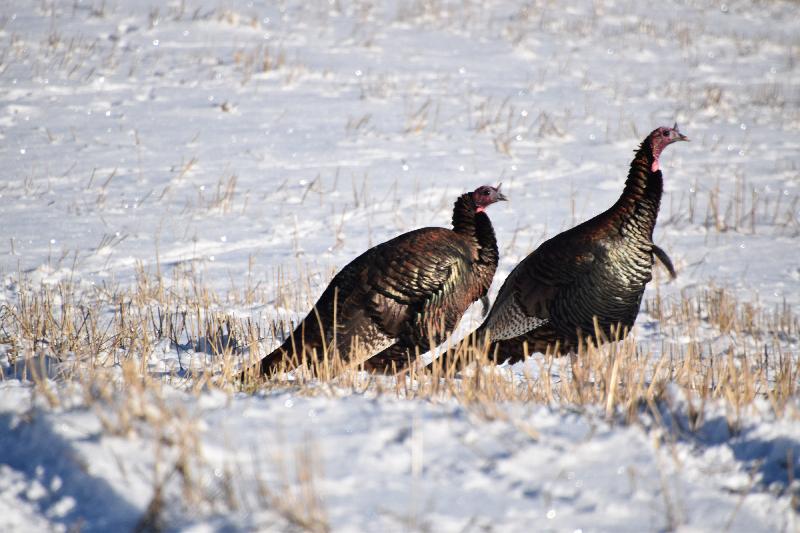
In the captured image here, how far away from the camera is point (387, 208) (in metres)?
7.90

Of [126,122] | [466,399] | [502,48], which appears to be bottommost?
[466,399]

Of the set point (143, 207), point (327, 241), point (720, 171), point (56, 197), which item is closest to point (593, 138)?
point (720, 171)

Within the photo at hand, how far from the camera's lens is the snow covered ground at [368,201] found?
1996 millimetres

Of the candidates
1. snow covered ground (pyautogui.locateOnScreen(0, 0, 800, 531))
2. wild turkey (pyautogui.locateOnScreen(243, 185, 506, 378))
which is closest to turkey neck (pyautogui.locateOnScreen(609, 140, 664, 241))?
wild turkey (pyautogui.locateOnScreen(243, 185, 506, 378))

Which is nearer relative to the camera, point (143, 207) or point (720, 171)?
point (143, 207)

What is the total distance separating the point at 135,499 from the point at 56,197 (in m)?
6.31

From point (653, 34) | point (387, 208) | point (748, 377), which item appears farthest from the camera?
point (653, 34)

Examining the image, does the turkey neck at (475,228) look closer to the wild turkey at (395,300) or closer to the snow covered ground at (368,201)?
the wild turkey at (395,300)

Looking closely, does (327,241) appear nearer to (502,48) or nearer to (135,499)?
(135,499)

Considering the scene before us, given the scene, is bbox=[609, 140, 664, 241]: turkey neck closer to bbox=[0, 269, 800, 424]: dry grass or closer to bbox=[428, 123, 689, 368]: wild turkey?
bbox=[428, 123, 689, 368]: wild turkey

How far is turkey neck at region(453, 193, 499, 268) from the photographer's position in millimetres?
4441

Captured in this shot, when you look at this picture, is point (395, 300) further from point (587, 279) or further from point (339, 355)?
point (587, 279)

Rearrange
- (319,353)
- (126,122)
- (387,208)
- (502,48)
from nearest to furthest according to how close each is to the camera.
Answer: (319,353) → (387,208) → (126,122) → (502,48)

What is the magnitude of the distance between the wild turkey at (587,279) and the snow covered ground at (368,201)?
1.36m
